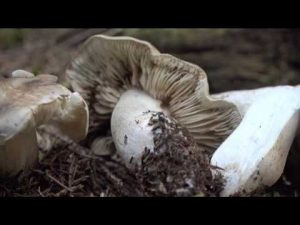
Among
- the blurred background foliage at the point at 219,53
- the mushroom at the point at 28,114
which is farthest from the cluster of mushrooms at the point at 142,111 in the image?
the blurred background foliage at the point at 219,53

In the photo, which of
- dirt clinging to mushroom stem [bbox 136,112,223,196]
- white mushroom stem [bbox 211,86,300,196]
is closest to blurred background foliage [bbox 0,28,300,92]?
white mushroom stem [bbox 211,86,300,196]

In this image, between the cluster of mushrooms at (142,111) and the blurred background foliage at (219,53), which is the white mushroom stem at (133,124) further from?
the blurred background foliage at (219,53)

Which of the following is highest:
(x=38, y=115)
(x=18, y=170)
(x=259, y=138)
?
(x=38, y=115)

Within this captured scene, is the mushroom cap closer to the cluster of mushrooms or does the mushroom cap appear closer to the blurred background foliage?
the cluster of mushrooms

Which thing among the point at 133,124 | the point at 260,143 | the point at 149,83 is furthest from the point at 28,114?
the point at 260,143

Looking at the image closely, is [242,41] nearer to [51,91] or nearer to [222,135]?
[222,135]
